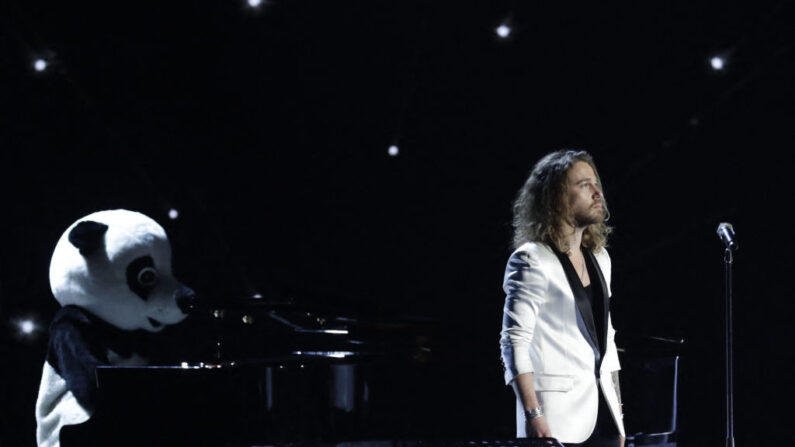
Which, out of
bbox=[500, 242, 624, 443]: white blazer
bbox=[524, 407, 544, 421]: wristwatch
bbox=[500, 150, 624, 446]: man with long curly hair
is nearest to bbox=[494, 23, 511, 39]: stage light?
bbox=[500, 150, 624, 446]: man with long curly hair

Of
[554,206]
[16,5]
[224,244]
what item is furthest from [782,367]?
[16,5]

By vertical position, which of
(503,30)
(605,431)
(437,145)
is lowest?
(605,431)

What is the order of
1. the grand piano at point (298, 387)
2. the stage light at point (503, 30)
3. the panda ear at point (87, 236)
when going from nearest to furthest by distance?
the grand piano at point (298, 387)
the panda ear at point (87, 236)
the stage light at point (503, 30)

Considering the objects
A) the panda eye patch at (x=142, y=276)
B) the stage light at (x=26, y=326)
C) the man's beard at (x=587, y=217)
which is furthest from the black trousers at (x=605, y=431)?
the stage light at (x=26, y=326)

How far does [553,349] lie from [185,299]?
173 centimetres

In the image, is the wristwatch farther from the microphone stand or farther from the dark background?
the dark background

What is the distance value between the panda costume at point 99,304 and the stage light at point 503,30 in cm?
204

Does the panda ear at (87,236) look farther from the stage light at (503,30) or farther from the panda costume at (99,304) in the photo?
the stage light at (503,30)

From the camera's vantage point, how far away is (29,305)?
348cm

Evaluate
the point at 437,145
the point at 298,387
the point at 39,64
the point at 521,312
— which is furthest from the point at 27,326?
the point at 521,312

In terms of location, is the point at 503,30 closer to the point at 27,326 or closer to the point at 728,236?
the point at 728,236

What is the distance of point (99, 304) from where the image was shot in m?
3.14

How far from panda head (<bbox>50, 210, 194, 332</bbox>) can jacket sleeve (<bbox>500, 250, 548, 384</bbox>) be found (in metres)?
1.62

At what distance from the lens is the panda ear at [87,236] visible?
122 inches
